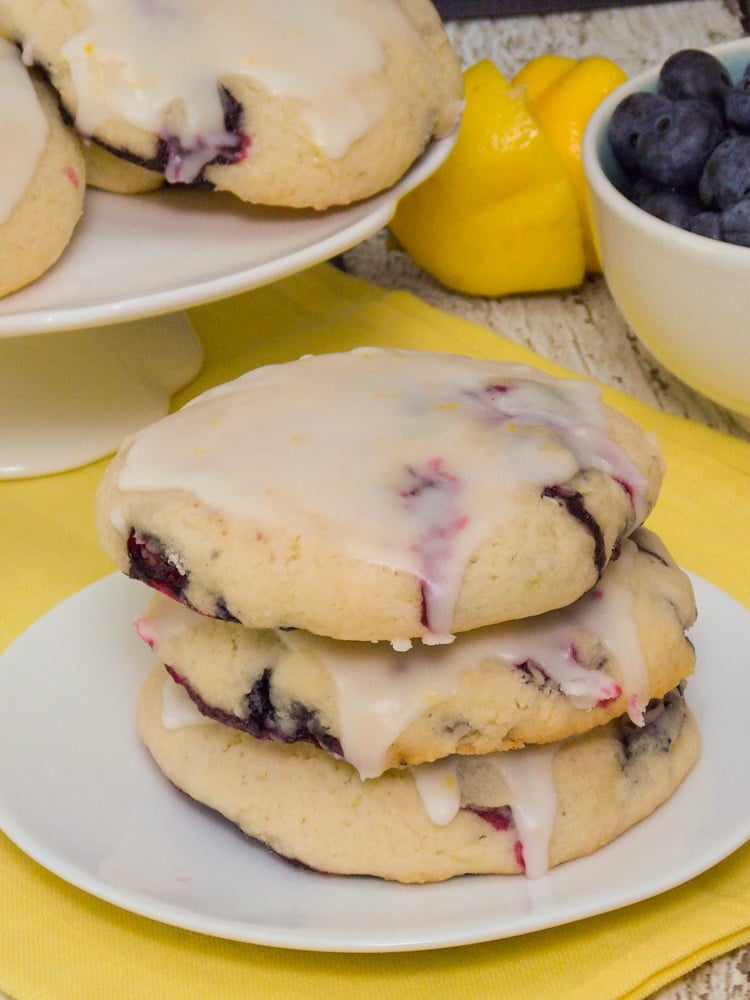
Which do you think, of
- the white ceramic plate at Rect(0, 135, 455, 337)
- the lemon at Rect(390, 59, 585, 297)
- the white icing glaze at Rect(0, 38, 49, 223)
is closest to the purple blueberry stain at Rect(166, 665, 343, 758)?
the white ceramic plate at Rect(0, 135, 455, 337)

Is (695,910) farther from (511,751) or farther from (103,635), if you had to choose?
(103,635)

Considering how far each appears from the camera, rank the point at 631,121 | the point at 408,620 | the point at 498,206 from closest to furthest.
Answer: the point at 408,620
the point at 631,121
the point at 498,206

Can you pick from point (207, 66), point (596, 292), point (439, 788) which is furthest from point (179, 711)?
Result: point (596, 292)

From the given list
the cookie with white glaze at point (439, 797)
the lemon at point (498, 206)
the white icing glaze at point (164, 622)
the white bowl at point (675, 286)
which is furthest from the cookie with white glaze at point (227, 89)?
the cookie with white glaze at point (439, 797)

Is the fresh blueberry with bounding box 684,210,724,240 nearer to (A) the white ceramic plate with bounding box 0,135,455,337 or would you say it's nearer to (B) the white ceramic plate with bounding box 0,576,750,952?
(A) the white ceramic plate with bounding box 0,135,455,337

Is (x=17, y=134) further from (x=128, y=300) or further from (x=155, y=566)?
(x=155, y=566)

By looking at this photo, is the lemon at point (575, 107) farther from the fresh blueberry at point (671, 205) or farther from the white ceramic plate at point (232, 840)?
the white ceramic plate at point (232, 840)
